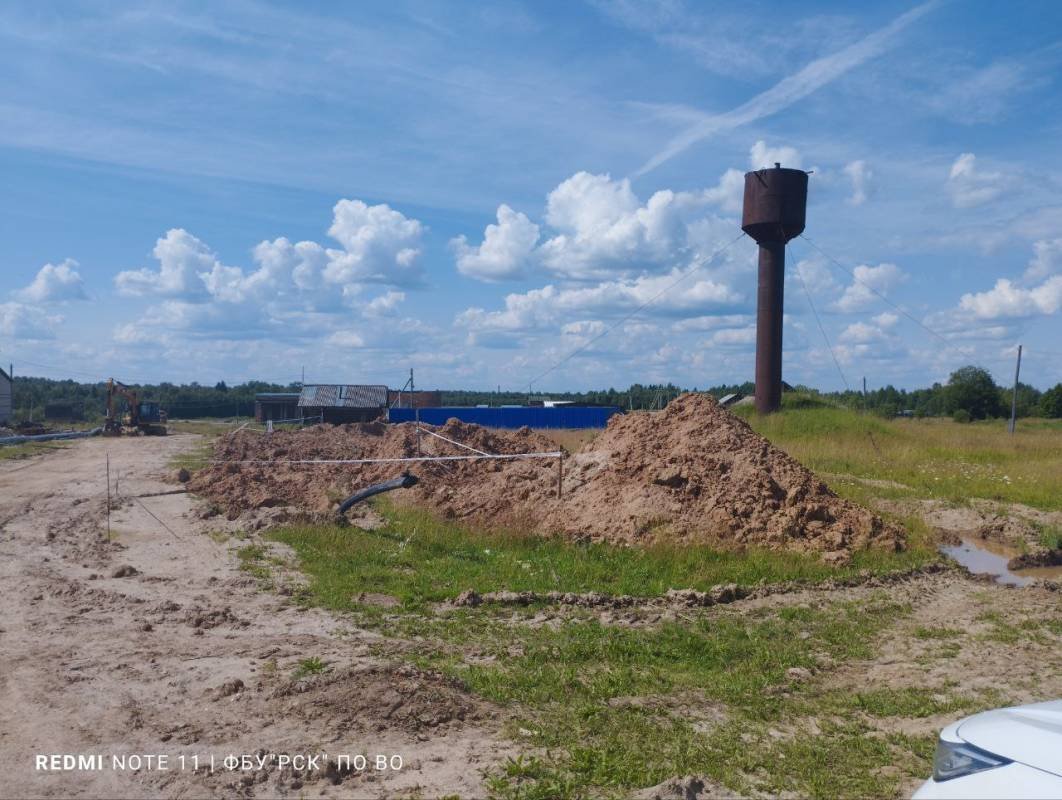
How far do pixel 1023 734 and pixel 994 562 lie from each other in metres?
12.5

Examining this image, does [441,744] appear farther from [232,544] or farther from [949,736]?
[232,544]

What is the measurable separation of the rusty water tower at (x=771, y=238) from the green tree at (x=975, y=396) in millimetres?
46419

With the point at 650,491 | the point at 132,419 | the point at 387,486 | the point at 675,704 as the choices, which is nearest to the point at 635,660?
the point at 675,704

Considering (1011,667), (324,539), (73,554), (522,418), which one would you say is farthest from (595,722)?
(522,418)

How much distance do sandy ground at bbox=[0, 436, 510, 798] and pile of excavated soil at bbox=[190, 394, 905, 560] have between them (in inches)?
221

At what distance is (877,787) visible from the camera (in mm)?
5211

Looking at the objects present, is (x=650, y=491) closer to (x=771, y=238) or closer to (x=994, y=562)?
(x=994, y=562)

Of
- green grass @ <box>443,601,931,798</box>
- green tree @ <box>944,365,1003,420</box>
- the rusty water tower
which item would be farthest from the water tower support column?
green tree @ <box>944,365,1003,420</box>

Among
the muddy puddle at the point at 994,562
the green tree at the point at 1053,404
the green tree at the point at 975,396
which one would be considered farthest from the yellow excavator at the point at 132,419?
the green tree at the point at 1053,404

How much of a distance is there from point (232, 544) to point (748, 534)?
8.46 meters

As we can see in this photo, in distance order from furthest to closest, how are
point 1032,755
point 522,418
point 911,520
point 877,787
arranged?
1. point 522,418
2. point 911,520
3. point 877,787
4. point 1032,755

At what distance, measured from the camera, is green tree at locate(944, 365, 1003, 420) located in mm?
70562

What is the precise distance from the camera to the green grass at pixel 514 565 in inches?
436

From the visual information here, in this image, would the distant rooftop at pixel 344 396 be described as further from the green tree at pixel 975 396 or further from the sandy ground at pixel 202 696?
the green tree at pixel 975 396
